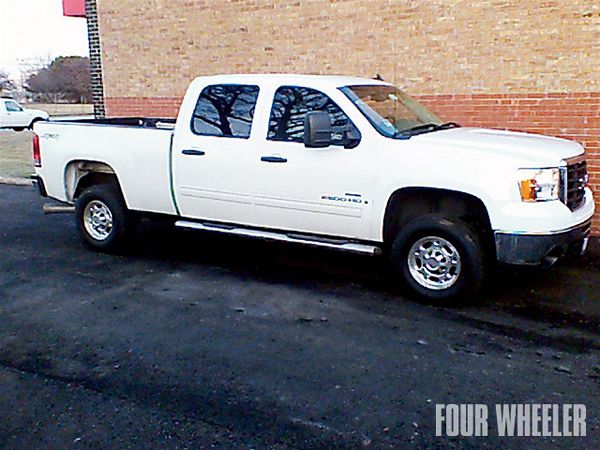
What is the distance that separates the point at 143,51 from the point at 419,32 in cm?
551

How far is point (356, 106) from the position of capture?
211 inches

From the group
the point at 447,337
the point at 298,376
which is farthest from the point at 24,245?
the point at 447,337

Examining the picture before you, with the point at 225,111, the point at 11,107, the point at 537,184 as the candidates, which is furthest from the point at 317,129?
the point at 11,107

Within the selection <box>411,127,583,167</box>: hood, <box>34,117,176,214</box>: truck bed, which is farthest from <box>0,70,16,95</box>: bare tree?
<box>411,127,583,167</box>: hood

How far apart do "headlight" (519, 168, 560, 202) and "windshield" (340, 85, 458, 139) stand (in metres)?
1.15

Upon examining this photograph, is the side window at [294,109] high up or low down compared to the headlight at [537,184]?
up

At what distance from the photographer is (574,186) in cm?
501

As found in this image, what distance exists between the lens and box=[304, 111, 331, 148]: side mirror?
5.08 meters

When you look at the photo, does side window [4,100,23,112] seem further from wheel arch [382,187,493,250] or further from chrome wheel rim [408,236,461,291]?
chrome wheel rim [408,236,461,291]

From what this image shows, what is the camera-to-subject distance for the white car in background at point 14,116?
27891 mm

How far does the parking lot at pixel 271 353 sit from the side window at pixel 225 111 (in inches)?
60.3

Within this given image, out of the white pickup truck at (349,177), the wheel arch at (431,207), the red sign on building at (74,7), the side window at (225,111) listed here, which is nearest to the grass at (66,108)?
the red sign on building at (74,7)

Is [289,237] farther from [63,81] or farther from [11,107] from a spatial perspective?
[63,81]

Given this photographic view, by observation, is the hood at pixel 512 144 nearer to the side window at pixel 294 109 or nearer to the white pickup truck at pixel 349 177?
the white pickup truck at pixel 349 177
